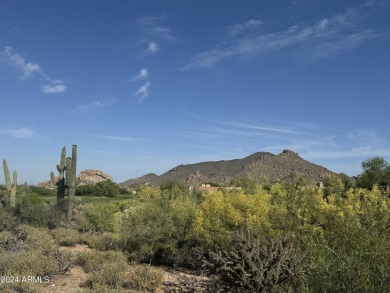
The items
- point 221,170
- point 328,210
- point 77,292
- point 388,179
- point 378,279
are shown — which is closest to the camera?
point 378,279

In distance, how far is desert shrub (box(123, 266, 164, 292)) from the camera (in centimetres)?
935

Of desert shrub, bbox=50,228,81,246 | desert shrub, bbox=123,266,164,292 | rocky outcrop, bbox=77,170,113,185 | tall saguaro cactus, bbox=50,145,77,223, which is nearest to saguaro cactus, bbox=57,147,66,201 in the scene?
tall saguaro cactus, bbox=50,145,77,223

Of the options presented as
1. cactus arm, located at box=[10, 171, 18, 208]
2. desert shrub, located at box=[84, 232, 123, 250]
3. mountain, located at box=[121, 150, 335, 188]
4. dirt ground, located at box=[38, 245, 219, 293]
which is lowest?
dirt ground, located at box=[38, 245, 219, 293]

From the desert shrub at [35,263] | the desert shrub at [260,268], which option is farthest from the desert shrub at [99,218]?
the desert shrub at [260,268]

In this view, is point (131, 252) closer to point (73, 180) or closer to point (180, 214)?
point (180, 214)

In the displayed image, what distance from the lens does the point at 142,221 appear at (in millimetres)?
13820

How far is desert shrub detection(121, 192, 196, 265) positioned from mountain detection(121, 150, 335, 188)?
49664 mm

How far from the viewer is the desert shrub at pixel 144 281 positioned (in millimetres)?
9352

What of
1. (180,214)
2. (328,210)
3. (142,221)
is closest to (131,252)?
(142,221)

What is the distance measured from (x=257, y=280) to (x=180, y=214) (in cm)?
669

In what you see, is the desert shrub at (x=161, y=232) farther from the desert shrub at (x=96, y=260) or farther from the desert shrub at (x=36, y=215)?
the desert shrub at (x=36, y=215)

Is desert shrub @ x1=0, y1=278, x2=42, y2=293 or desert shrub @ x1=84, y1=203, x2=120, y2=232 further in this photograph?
desert shrub @ x1=84, y1=203, x2=120, y2=232

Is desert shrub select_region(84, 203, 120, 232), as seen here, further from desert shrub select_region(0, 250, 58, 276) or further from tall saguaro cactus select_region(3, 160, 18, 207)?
desert shrub select_region(0, 250, 58, 276)

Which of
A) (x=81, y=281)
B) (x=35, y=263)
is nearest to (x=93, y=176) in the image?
(x=35, y=263)
